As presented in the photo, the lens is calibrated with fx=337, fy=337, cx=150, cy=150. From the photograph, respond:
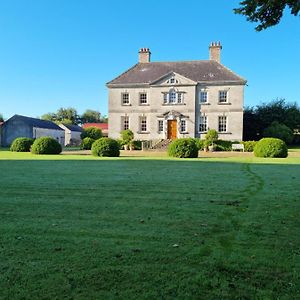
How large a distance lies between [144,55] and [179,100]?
7.79 meters

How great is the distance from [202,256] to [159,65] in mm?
37741

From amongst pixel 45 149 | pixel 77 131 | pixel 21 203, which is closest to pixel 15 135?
pixel 77 131

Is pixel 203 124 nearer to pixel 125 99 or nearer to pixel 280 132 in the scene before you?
pixel 280 132

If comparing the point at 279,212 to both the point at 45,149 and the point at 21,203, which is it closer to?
the point at 21,203

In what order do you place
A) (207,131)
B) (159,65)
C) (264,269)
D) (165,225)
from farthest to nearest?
(159,65), (207,131), (165,225), (264,269)

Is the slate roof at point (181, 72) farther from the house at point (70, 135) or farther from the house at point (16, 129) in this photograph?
the house at point (70, 135)

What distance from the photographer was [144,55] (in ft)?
133

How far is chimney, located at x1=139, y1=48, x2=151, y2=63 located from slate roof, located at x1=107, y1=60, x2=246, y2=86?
61cm

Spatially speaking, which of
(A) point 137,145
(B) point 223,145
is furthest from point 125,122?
(B) point 223,145

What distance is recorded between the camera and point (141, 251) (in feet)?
12.2

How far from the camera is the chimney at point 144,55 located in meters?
40.5

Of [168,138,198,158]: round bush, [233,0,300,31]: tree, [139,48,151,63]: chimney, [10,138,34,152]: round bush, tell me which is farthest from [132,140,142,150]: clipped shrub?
[233,0,300,31]: tree

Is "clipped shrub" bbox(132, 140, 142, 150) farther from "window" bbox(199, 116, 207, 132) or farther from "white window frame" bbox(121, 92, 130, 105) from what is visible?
"window" bbox(199, 116, 207, 132)

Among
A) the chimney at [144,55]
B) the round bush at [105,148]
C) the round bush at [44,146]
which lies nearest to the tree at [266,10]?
the round bush at [105,148]
